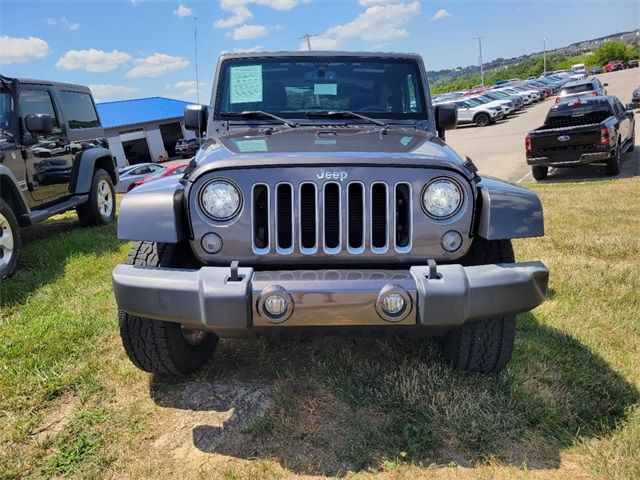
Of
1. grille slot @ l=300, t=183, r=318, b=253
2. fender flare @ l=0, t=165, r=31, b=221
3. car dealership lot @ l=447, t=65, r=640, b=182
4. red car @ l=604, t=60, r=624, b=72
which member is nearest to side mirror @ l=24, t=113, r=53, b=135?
fender flare @ l=0, t=165, r=31, b=221

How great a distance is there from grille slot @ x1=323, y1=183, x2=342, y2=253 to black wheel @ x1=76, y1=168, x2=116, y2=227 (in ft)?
19.1

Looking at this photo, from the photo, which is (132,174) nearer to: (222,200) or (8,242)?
(8,242)

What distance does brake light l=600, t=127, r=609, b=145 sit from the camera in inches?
445

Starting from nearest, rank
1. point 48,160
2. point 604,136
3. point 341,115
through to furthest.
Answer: point 341,115 < point 48,160 < point 604,136

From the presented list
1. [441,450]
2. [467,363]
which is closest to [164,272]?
[441,450]

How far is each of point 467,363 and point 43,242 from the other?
5.59 meters

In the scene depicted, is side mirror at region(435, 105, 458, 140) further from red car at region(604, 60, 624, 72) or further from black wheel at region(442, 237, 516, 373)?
red car at region(604, 60, 624, 72)

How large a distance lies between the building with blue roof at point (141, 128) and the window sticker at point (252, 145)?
32.9m

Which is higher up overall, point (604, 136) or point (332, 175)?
point (604, 136)

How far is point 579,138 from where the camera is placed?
38.2ft

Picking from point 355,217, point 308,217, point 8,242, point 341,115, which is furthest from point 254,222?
point 8,242

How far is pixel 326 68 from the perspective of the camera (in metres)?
3.88

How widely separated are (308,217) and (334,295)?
48 centimetres

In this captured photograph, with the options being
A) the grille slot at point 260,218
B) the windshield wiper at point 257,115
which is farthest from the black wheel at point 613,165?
the grille slot at point 260,218
